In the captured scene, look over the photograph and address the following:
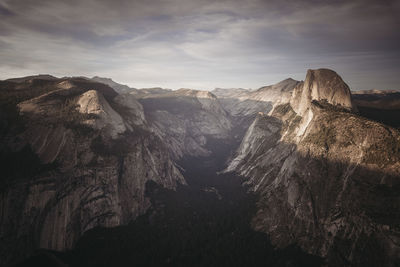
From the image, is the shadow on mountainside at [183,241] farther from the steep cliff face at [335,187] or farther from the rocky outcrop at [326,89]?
the rocky outcrop at [326,89]

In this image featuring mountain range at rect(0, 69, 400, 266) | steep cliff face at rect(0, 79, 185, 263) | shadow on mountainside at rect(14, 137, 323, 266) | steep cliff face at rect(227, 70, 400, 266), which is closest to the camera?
steep cliff face at rect(227, 70, 400, 266)

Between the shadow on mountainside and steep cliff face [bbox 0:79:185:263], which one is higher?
steep cliff face [bbox 0:79:185:263]

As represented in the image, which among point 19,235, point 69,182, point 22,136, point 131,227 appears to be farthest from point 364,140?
point 22,136

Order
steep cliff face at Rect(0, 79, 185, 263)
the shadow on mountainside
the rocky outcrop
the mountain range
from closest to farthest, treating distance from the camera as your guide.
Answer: the mountain range < steep cliff face at Rect(0, 79, 185, 263) < the shadow on mountainside < the rocky outcrop

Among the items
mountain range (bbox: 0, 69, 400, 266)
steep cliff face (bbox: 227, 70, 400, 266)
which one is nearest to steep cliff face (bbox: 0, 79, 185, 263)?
mountain range (bbox: 0, 69, 400, 266)

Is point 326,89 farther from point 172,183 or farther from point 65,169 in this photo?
point 65,169

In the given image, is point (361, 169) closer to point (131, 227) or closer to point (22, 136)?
point (131, 227)

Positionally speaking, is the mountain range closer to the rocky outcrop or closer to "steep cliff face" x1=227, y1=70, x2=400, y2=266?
"steep cliff face" x1=227, y1=70, x2=400, y2=266

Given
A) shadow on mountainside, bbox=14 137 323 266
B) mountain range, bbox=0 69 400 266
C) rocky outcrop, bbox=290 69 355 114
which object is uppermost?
rocky outcrop, bbox=290 69 355 114
